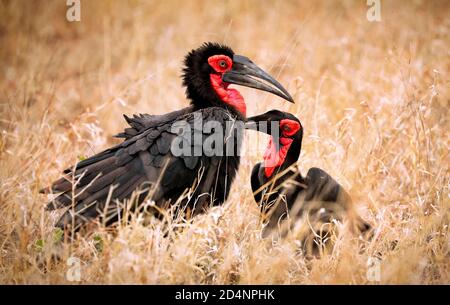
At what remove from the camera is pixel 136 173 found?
3889 millimetres

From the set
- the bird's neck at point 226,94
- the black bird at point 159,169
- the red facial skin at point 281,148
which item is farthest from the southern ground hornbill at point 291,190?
the black bird at point 159,169

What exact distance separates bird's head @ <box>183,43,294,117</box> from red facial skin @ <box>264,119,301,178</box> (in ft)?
0.62

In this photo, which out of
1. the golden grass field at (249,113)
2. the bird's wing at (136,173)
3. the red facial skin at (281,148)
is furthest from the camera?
the red facial skin at (281,148)

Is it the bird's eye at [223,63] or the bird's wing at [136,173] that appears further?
the bird's eye at [223,63]

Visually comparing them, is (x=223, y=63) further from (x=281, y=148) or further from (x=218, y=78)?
(x=281, y=148)

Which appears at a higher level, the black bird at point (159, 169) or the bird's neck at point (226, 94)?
the bird's neck at point (226, 94)

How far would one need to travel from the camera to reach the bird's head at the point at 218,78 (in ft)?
14.6

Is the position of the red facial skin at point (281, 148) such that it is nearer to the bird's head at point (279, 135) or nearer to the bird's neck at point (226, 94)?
the bird's head at point (279, 135)

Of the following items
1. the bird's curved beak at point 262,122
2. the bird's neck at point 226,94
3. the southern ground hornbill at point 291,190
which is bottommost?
the southern ground hornbill at point 291,190

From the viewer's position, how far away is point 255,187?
15.1 feet

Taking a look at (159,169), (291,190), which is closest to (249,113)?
(291,190)

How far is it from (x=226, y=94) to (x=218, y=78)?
0.44 ft

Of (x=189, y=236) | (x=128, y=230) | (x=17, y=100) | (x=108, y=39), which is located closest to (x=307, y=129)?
(x=189, y=236)

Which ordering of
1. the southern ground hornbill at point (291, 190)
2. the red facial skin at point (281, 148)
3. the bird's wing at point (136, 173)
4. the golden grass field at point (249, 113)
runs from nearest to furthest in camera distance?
1. the golden grass field at point (249, 113)
2. the bird's wing at point (136, 173)
3. the southern ground hornbill at point (291, 190)
4. the red facial skin at point (281, 148)
